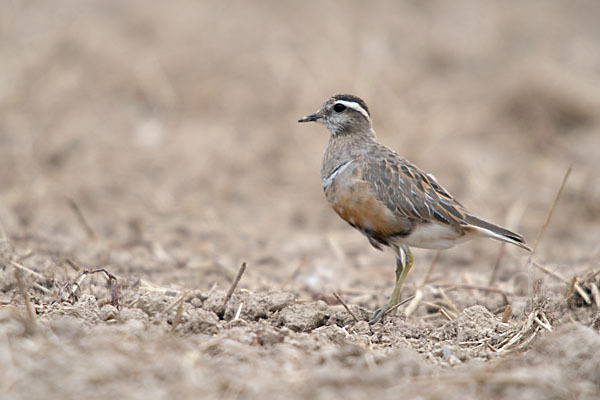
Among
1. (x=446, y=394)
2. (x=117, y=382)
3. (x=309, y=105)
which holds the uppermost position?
Result: (x=309, y=105)

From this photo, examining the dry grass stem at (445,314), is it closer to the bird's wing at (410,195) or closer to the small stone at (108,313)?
the bird's wing at (410,195)

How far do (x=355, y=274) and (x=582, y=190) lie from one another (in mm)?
3907

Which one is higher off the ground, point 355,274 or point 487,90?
point 487,90

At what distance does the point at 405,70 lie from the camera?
535 inches

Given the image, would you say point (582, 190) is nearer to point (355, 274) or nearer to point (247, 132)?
point (355, 274)

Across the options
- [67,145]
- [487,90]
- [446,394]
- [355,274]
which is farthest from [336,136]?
[487,90]

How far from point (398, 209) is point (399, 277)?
0.60 meters

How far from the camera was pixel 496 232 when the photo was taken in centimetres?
530

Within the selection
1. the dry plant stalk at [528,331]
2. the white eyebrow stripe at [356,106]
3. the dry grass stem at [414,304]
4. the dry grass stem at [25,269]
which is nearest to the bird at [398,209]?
the dry grass stem at [414,304]

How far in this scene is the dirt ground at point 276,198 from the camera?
3.72 m

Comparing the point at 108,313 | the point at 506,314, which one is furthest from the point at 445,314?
the point at 108,313

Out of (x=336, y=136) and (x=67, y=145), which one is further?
(x=67, y=145)

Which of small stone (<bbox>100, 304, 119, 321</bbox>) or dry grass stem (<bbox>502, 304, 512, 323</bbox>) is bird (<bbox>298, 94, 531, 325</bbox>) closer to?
dry grass stem (<bbox>502, 304, 512, 323</bbox>)

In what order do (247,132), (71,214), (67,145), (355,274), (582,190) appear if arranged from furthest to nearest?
(247,132) → (67,145) → (582,190) → (71,214) → (355,274)
